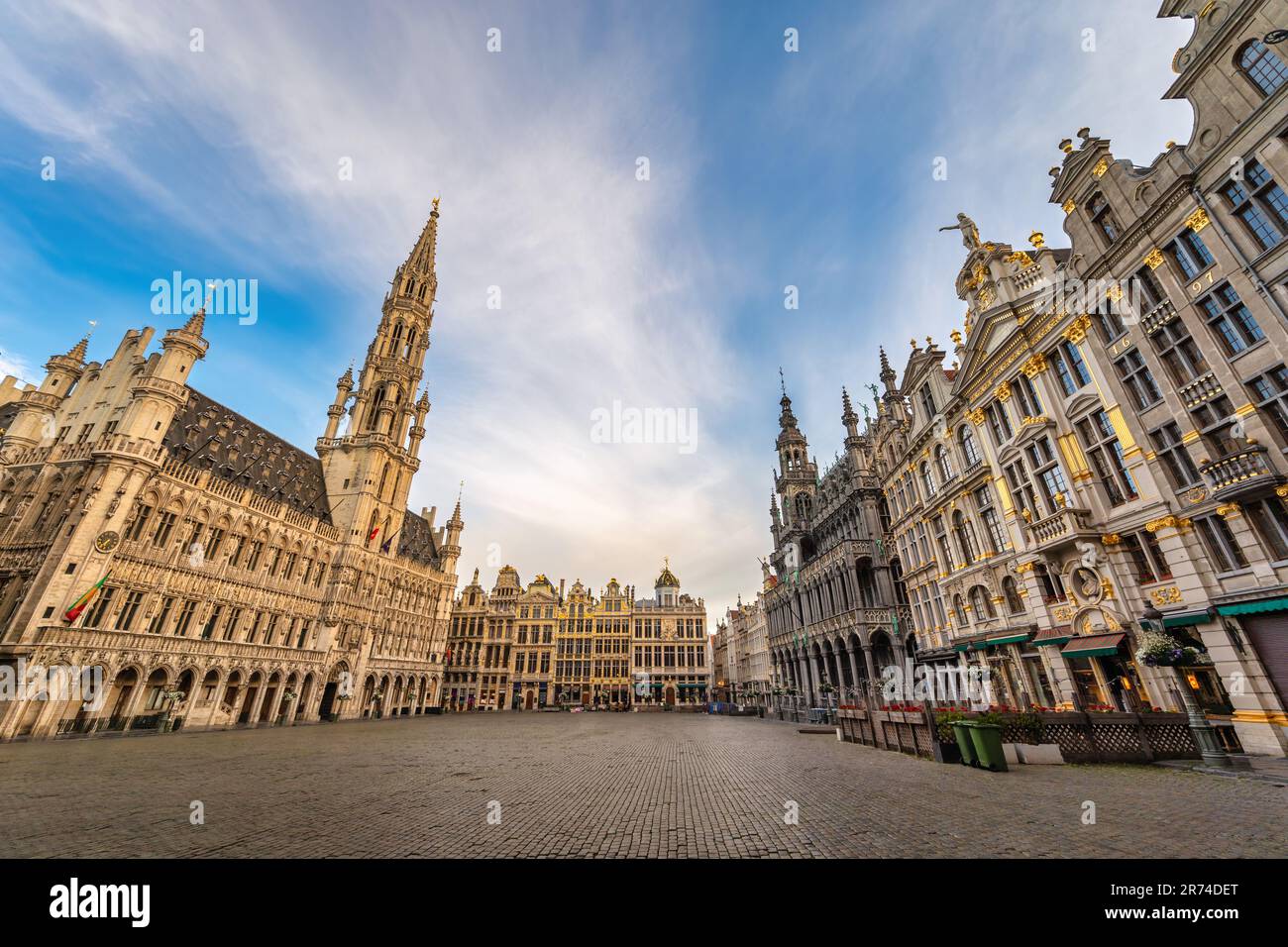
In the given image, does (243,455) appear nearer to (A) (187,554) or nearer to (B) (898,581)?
(A) (187,554)

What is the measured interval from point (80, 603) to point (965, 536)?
47147 millimetres

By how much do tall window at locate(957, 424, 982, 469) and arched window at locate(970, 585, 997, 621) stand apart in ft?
21.9

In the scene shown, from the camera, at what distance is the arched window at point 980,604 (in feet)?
81.5

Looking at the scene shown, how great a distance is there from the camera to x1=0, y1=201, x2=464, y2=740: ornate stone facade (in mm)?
25938

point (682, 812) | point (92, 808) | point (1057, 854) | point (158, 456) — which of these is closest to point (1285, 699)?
point (1057, 854)

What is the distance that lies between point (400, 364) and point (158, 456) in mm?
31015

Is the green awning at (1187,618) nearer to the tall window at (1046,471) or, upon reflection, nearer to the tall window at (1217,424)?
the tall window at (1217,424)

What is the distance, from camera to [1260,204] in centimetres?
1452

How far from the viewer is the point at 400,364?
192 feet

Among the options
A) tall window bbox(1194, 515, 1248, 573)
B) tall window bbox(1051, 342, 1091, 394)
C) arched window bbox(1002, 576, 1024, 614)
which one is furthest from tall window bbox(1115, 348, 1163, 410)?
arched window bbox(1002, 576, 1024, 614)

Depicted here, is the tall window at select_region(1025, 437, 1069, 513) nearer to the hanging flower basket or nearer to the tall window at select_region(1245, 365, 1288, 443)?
the tall window at select_region(1245, 365, 1288, 443)

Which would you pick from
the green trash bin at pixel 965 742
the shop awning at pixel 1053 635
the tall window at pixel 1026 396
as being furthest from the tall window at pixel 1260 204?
the green trash bin at pixel 965 742

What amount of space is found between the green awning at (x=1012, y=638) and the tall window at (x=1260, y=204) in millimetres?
15864
